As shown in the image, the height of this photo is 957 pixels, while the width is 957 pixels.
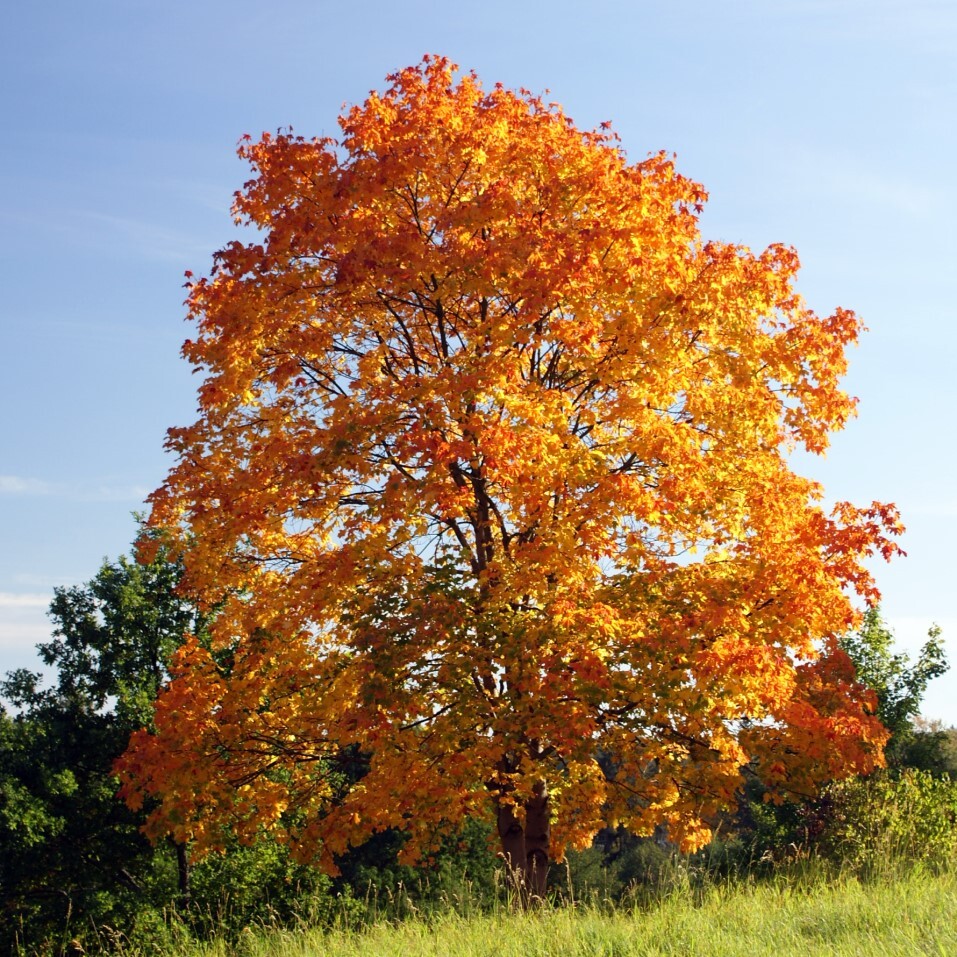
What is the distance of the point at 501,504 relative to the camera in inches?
707

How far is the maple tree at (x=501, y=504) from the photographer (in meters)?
15.1

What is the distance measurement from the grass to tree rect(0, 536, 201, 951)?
24.4 meters

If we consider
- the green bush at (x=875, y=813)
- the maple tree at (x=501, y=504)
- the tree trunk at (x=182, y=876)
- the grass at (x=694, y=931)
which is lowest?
the tree trunk at (x=182, y=876)

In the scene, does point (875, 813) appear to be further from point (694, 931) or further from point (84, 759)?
point (84, 759)

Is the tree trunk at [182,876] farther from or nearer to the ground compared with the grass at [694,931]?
nearer to the ground

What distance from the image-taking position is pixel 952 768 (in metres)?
45.7

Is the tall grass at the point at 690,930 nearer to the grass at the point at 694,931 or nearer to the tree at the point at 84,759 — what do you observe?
the grass at the point at 694,931

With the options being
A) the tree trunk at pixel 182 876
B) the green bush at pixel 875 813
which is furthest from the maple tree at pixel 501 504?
the tree trunk at pixel 182 876

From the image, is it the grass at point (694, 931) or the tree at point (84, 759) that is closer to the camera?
the grass at point (694, 931)

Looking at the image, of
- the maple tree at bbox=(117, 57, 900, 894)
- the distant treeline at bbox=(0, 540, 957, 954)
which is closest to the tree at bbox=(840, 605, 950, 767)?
the distant treeline at bbox=(0, 540, 957, 954)

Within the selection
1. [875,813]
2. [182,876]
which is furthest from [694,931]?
[182,876]

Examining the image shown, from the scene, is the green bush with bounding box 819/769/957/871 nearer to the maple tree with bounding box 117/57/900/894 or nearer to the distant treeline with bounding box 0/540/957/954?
the distant treeline with bounding box 0/540/957/954

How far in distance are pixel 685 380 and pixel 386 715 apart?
22.9 feet

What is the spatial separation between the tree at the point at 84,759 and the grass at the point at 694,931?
79.9 ft
